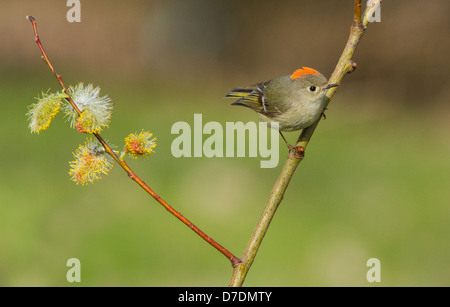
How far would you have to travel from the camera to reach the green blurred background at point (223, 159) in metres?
4.13

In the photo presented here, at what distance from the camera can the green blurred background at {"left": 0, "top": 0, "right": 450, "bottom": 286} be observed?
13.6 feet

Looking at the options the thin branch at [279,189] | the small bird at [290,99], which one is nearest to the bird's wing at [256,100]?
the small bird at [290,99]

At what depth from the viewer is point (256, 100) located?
2920 mm

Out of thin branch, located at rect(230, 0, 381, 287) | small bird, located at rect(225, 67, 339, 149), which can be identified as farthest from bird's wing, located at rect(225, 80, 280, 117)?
thin branch, located at rect(230, 0, 381, 287)

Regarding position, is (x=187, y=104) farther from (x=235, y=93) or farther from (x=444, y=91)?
(x=235, y=93)

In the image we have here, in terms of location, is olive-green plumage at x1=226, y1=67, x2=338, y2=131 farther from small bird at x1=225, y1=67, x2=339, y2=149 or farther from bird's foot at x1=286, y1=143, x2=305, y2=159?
bird's foot at x1=286, y1=143, x2=305, y2=159

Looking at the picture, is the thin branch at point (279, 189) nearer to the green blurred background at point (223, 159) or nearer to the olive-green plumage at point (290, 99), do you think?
the olive-green plumage at point (290, 99)

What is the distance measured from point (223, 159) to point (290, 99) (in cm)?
283

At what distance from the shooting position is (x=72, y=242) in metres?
4.12

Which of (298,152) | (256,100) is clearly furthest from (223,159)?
(298,152)

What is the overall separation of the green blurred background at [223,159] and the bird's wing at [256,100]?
138cm

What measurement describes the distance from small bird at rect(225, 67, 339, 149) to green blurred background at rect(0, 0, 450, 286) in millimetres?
1426

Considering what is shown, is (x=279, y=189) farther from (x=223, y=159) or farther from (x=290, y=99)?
(x=223, y=159)

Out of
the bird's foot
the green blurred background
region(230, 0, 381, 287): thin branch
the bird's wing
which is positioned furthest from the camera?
the green blurred background
